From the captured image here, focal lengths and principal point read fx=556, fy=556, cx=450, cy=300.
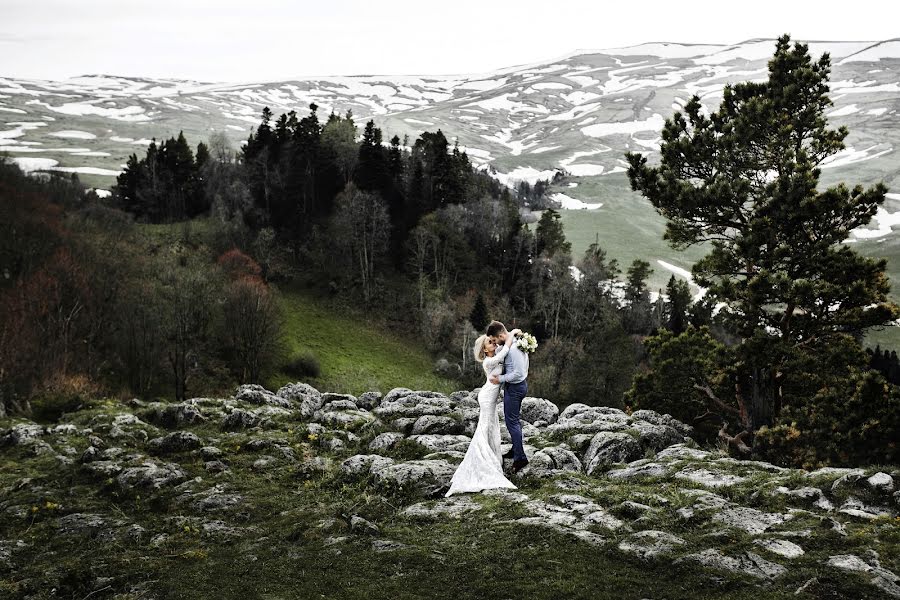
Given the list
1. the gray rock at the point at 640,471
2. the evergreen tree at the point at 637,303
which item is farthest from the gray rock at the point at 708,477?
the evergreen tree at the point at 637,303

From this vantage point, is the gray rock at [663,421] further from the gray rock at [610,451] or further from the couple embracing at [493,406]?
the couple embracing at [493,406]

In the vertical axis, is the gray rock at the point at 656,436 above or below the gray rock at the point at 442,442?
above

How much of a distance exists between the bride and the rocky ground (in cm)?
49

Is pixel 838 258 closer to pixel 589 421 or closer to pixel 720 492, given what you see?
pixel 589 421

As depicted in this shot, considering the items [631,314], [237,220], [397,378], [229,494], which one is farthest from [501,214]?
[229,494]

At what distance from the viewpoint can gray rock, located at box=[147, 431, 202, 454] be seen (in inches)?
747

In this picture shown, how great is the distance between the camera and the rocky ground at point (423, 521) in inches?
368

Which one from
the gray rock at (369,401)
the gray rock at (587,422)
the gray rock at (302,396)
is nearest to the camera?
the gray rock at (587,422)

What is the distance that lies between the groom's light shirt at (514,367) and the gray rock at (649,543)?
4524mm

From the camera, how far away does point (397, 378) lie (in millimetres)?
69000

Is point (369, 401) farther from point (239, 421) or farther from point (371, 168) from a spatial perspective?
point (371, 168)

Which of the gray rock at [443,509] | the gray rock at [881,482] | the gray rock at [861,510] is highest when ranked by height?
the gray rock at [881,482]

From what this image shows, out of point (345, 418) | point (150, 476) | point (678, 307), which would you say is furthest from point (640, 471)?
point (678, 307)

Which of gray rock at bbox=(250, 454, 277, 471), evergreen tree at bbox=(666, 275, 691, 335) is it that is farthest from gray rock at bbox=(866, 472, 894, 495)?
evergreen tree at bbox=(666, 275, 691, 335)
